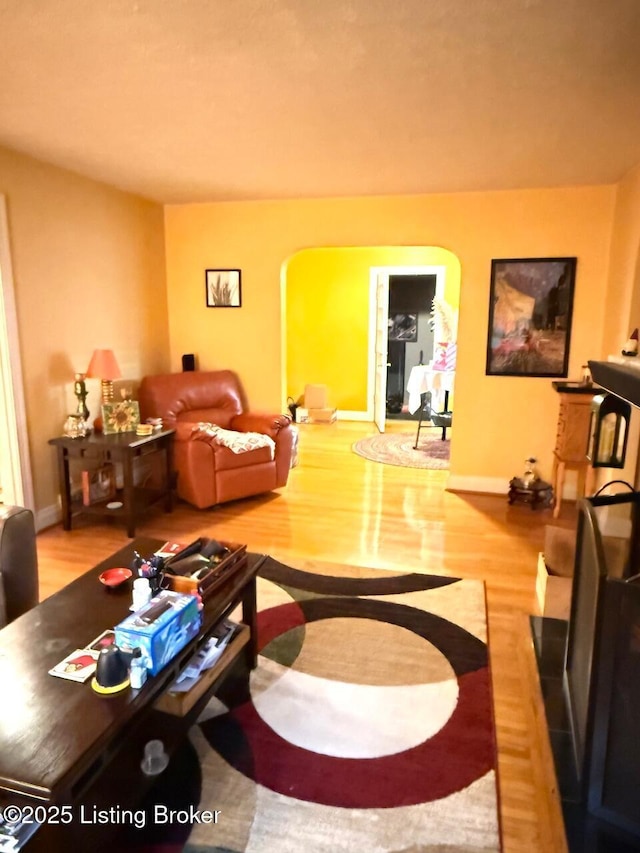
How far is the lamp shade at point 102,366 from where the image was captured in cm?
384

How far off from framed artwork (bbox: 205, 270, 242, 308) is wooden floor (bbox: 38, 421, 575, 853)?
5.65 feet

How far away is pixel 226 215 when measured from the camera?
192 inches

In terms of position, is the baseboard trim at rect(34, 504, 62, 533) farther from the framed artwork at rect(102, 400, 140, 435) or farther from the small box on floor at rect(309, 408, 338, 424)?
the small box on floor at rect(309, 408, 338, 424)

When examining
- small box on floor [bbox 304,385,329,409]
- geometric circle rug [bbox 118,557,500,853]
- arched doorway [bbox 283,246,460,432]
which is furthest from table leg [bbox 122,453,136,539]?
small box on floor [bbox 304,385,329,409]

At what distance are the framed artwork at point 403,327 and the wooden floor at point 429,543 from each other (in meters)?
3.10

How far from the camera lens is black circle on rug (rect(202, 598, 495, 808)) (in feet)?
5.60

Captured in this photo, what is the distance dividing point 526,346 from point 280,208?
2.39m

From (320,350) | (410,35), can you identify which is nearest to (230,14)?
(410,35)

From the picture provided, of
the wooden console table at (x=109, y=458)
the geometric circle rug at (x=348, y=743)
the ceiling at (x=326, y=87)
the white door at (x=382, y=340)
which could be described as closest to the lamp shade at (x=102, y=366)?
the wooden console table at (x=109, y=458)

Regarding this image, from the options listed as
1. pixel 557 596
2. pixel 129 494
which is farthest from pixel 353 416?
pixel 557 596

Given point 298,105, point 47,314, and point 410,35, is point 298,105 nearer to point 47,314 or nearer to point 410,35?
point 410,35

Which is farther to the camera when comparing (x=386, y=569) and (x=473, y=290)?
(x=473, y=290)

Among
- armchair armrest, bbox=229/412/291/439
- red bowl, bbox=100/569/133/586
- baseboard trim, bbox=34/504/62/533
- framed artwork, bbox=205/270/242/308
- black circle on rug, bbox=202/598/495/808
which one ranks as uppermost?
framed artwork, bbox=205/270/242/308

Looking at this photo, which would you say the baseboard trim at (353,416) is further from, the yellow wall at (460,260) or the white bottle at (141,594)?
the white bottle at (141,594)
